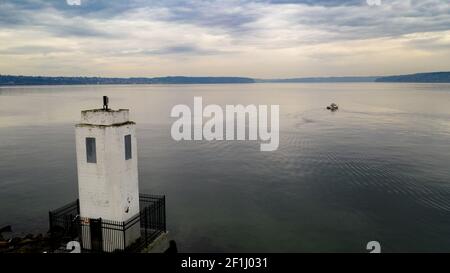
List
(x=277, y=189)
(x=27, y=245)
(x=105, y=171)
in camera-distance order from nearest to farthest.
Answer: (x=105, y=171)
(x=27, y=245)
(x=277, y=189)

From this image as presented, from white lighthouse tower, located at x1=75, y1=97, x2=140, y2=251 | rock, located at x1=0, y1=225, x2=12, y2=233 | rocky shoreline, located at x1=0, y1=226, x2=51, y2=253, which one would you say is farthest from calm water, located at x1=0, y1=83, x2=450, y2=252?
white lighthouse tower, located at x1=75, y1=97, x2=140, y2=251

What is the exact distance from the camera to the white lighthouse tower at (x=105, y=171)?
12.6 metres

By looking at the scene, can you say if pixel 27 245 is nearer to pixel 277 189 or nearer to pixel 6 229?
pixel 6 229

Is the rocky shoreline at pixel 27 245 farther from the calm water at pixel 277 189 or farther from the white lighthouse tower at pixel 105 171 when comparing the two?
the calm water at pixel 277 189

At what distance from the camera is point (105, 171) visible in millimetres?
12641

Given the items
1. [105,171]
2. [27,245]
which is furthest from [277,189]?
[105,171]

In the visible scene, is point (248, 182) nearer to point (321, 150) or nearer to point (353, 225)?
point (353, 225)

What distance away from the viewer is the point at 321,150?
150 feet

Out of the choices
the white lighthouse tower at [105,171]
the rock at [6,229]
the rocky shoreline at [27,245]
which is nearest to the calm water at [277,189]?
the rock at [6,229]

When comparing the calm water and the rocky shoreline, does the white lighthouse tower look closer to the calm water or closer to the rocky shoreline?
the rocky shoreline

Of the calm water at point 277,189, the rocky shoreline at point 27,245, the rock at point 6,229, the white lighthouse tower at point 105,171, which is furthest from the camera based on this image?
the rock at point 6,229

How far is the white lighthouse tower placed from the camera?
12594 mm

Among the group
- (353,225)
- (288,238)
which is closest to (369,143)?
(353,225)
